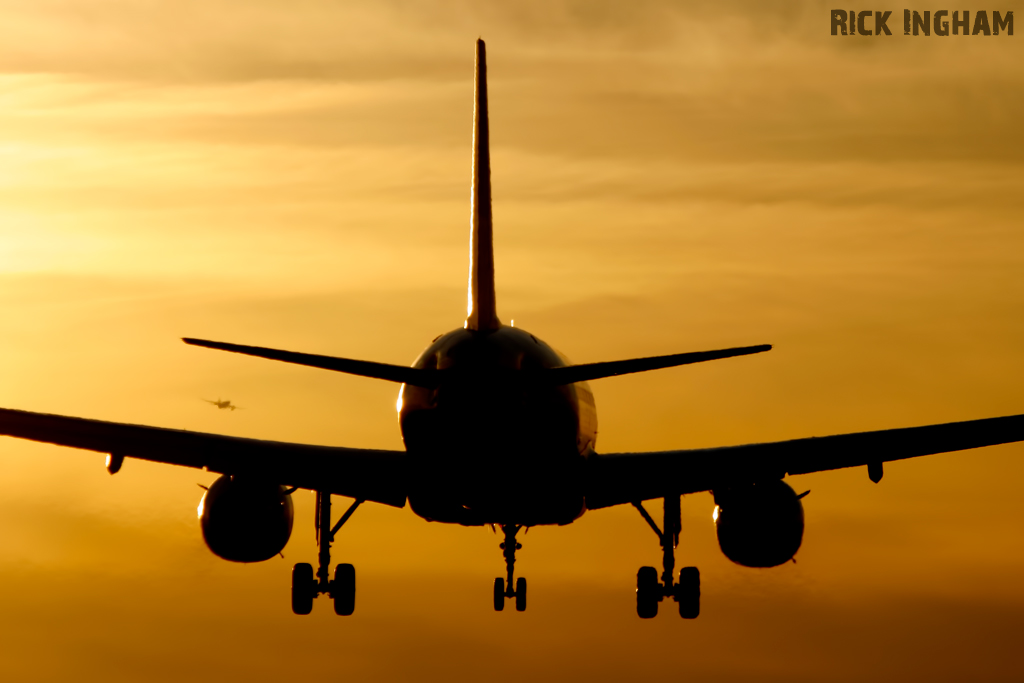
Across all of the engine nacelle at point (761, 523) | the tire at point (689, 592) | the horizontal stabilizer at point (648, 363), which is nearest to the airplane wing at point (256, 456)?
the horizontal stabilizer at point (648, 363)

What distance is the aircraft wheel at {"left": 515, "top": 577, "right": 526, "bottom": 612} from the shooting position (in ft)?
123

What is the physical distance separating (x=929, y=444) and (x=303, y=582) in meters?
16.2

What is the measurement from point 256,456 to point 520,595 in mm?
7959

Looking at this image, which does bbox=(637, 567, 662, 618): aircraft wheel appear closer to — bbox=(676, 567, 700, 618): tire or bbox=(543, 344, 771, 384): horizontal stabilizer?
bbox=(676, 567, 700, 618): tire

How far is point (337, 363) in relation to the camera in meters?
27.5

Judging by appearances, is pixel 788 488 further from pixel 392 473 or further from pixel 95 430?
pixel 95 430

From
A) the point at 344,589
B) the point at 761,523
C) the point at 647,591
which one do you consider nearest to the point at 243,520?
the point at 344,589

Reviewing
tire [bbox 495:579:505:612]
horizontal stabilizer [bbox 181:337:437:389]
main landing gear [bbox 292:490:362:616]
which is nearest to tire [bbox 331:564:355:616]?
main landing gear [bbox 292:490:362:616]

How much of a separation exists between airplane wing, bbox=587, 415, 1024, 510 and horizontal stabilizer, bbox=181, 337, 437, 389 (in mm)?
7504

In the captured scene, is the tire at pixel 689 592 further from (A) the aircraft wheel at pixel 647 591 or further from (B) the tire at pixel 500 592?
(B) the tire at pixel 500 592

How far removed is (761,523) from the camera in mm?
37688

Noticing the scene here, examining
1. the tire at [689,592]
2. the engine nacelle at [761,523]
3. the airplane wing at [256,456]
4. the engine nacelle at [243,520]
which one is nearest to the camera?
the airplane wing at [256,456]

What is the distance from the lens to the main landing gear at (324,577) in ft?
122

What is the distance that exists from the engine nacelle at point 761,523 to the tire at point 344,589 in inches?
390
